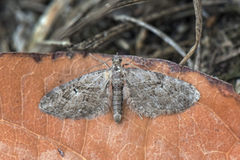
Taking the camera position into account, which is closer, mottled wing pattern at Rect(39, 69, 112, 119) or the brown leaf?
the brown leaf

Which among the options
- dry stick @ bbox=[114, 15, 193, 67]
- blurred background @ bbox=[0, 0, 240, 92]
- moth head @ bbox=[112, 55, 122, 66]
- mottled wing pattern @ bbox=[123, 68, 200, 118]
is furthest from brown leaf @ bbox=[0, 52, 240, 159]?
dry stick @ bbox=[114, 15, 193, 67]

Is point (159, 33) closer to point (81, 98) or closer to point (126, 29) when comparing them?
point (126, 29)

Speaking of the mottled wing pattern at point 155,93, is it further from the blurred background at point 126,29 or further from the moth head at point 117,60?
the blurred background at point 126,29

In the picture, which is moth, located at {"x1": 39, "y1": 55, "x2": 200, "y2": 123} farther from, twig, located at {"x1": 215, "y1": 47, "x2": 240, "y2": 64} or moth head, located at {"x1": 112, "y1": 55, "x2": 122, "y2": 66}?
twig, located at {"x1": 215, "y1": 47, "x2": 240, "y2": 64}

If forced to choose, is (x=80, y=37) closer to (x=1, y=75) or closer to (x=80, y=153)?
(x=1, y=75)

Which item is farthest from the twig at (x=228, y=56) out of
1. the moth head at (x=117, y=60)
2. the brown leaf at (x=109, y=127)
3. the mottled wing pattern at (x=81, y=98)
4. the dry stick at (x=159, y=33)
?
the mottled wing pattern at (x=81, y=98)

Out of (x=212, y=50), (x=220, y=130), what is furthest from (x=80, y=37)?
(x=220, y=130)

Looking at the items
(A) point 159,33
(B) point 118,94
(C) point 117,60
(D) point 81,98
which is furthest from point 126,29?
Answer: (D) point 81,98
